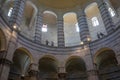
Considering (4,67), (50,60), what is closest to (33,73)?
(4,67)

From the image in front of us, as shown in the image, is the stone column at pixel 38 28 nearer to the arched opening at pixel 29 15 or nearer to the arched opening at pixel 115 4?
the arched opening at pixel 29 15

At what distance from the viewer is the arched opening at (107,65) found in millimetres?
16547

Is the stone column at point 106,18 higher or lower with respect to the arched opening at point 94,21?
lower

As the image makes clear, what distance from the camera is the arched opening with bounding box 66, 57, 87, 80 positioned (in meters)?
18.4

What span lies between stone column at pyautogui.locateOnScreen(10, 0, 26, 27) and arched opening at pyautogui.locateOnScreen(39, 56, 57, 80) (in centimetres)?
503

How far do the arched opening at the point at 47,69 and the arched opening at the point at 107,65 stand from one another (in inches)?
200

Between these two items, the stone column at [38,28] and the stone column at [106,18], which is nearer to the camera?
the stone column at [106,18]

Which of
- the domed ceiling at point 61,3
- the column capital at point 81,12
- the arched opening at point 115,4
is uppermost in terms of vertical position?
the domed ceiling at point 61,3

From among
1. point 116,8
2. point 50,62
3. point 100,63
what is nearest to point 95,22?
point 116,8

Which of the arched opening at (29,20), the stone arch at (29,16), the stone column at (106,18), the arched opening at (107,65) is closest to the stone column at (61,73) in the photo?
the arched opening at (107,65)

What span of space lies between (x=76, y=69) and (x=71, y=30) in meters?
7.75

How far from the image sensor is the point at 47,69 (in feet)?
63.3

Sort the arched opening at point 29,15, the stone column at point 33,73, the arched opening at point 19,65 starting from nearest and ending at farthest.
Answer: the stone column at point 33,73 → the arched opening at point 19,65 → the arched opening at point 29,15

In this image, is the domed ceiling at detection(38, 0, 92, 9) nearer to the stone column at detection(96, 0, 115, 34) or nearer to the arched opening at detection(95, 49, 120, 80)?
the stone column at detection(96, 0, 115, 34)
